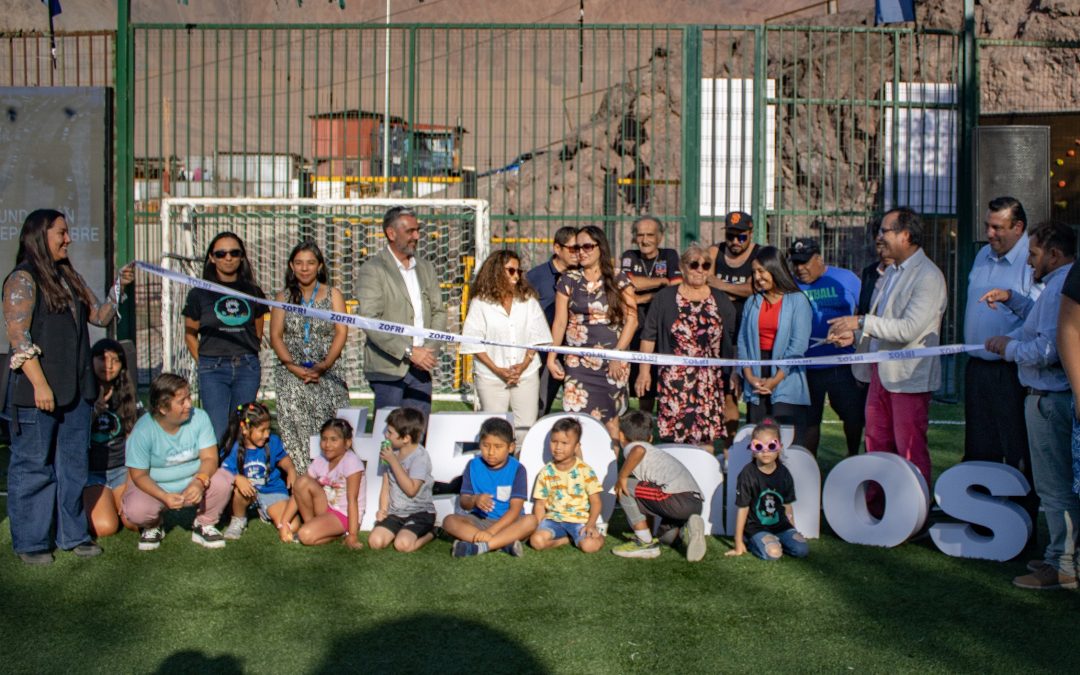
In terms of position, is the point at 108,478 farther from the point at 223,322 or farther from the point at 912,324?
the point at 912,324

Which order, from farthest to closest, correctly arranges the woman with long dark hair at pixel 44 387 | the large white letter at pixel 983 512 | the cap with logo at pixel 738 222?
the cap with logo at pixel 738 222
the large white letter at pixel 983 512
the woman with long dark hair at pixel 44 387

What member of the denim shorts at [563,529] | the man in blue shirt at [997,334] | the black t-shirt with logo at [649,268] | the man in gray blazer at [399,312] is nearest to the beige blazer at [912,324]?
the man in blue shirt at [997,334]

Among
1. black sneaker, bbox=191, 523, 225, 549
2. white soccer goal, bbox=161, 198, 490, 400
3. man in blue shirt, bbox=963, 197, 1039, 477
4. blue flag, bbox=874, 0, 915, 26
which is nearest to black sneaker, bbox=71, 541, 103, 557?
black sneaker, bbox=191, 523, 225, 549

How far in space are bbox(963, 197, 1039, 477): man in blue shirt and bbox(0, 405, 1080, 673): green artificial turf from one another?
72 centimetres

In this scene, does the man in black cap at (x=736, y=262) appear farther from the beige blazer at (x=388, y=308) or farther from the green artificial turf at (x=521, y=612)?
the green artificial turf at (x=521, y=612)

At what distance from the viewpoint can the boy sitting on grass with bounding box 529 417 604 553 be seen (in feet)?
22.0

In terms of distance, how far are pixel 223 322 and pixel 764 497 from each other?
3.74 meters

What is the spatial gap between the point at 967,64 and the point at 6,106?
10.6 metres

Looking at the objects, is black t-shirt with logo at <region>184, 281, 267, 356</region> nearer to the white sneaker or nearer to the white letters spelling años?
the white letters spelling años

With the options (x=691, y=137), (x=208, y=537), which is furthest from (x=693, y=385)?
(x=691, y=137)

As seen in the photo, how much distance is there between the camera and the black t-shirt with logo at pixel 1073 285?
5.18m

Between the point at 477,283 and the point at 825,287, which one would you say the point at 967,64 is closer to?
the point at 825,287

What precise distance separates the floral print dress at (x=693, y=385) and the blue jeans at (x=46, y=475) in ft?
12.0

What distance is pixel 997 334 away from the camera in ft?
21.9
